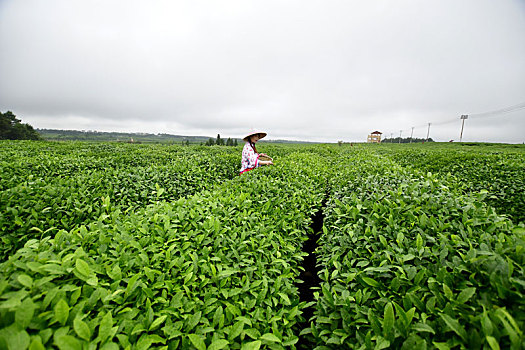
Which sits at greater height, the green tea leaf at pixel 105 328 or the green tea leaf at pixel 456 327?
the green tea leaf at pixel 456 327

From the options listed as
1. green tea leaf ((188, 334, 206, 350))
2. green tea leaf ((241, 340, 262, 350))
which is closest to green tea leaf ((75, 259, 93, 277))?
green tea leaf ((188, 334, 206, 350))

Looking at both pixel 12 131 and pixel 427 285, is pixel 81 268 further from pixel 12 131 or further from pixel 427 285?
pixel 12 131

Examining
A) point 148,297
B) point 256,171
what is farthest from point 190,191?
point 148,297

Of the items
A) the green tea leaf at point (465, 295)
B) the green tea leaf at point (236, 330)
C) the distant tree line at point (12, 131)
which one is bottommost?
the green tea leaf at point (236, 330)

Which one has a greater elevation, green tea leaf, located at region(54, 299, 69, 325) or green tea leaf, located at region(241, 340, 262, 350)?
green tea leaf, located at region(54, 299, 69, 325)

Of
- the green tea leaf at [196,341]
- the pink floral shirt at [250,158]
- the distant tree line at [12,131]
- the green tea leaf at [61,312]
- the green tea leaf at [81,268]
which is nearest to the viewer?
the green tea leaf at [61,312]

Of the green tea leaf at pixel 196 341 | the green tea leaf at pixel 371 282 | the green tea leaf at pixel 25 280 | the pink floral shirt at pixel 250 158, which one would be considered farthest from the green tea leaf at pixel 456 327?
the pink floral shirt at pixel 250 158

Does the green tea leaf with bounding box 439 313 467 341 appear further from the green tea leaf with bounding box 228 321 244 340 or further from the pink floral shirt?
the pink floral shirt

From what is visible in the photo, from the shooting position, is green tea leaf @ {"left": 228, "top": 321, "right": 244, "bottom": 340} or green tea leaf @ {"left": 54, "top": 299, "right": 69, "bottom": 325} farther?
green tea leaf @ {"left": 228, "top": 321, "right": 244, "bottom": 340}

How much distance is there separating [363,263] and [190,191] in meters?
4.07

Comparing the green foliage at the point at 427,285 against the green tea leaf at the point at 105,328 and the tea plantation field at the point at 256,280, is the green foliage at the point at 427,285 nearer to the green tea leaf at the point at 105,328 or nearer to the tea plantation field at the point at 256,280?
the tea plantation field at the point at 256,280

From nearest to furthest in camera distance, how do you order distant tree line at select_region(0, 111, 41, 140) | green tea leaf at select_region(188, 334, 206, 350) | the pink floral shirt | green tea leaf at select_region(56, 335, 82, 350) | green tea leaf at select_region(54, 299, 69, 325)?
green tea leaf at select_region(56, 335, 82, 350) → green tea leaf at select_region(54, 299, 69, 325) → green tea leaf at select_region(188, 334, 206, 350) → the pink floral shirt → distant tree line at select_region(0, 111, 41, 140)

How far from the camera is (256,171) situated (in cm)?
477

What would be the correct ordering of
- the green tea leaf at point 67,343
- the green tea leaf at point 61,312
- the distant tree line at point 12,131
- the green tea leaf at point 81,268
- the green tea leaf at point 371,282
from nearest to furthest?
the green tea leaf at point 67,343, the green tea leaf at point 61,312, the green tea leaf at point 81,268, the green tea leaf at point 371,282, the distant tree line at point 12,131
